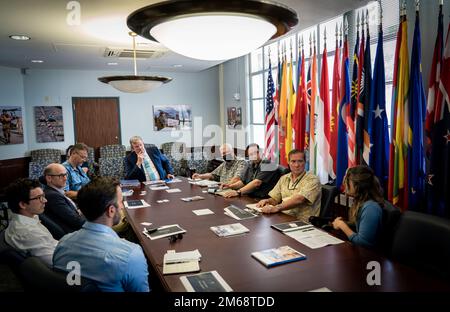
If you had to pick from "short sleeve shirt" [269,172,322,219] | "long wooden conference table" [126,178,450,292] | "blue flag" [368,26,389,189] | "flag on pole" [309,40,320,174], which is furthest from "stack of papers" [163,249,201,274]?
"flag on pole" [309,40,320,174]

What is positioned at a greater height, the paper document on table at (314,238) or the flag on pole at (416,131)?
the flag on pole at (416,131)

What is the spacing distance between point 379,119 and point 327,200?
1.14 m

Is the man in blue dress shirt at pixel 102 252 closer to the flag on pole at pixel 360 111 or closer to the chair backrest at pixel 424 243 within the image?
the chair backrest at pixel 424 243

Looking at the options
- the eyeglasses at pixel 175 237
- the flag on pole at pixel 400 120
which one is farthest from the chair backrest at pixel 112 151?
the flag on pole at pixel 400 120

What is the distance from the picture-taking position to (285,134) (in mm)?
5062

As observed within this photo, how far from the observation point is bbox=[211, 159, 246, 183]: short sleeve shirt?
4.34m

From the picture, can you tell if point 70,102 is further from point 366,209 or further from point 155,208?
point 366,209

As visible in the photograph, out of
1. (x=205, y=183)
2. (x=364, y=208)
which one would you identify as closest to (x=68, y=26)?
(x=205, y=183)

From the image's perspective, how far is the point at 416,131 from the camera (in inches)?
124

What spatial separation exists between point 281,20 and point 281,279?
125 cm

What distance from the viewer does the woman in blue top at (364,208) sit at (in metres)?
2.13

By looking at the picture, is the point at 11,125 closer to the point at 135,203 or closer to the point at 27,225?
the point at 135,203

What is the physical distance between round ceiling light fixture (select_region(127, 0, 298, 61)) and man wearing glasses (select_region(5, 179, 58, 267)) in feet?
4.38

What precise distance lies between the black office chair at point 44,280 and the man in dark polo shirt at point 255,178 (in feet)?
7.20
